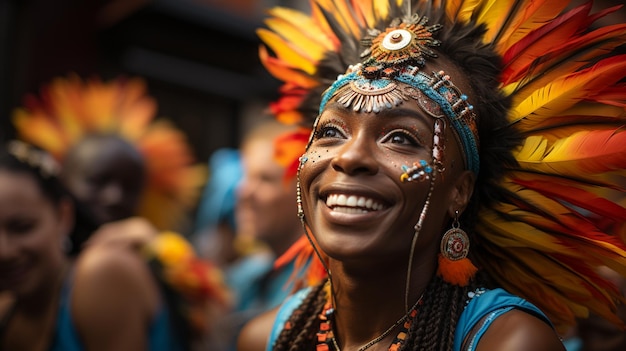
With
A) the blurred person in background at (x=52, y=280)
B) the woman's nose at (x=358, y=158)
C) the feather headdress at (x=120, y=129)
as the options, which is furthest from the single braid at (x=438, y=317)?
the feather headdress at (x=120, y=129)

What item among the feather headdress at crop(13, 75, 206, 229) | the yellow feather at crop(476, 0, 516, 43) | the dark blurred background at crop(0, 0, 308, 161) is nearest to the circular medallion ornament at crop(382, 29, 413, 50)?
the yellow feather at crop(476, 0, 516, 43)

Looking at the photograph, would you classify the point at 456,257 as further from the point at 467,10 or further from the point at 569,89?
the point at 467,10

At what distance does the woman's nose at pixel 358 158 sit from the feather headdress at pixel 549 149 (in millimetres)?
467

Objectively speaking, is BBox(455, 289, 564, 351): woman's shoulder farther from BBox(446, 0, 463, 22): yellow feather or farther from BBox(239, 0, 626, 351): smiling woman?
BBox(446, 0, 463, 22): yellow feather

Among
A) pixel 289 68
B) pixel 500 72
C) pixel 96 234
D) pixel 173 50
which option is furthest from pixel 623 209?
pixel 173 50

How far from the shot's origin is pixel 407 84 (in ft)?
9.00

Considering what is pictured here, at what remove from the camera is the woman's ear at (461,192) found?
9.14ft

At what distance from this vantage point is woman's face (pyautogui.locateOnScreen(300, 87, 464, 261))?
2611mm

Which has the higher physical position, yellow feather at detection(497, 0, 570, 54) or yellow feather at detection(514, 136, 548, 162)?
yellow feather at detection(497, 0, 570, 54)

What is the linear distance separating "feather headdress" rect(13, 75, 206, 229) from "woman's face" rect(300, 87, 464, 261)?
3.78m

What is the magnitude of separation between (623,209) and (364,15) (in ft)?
3.85

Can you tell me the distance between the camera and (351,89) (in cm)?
280

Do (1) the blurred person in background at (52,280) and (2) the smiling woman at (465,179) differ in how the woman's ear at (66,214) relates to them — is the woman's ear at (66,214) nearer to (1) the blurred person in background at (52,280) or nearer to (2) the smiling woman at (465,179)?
(1) the blurred person in background at (52,280)

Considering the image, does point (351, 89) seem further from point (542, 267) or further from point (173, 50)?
point (173, 50)
